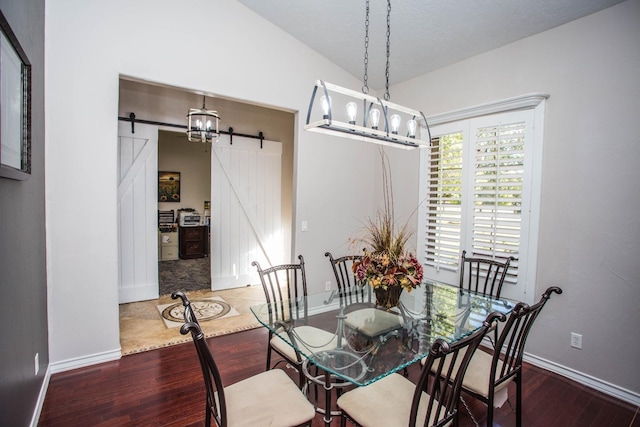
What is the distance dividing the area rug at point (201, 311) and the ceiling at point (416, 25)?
3.45m

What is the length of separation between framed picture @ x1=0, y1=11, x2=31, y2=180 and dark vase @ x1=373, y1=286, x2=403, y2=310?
214 cm

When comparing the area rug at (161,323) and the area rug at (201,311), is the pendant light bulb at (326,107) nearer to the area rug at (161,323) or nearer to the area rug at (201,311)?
the area rug at (161,323)

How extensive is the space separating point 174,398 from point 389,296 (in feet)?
5.69

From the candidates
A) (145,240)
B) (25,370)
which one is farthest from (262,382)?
(145,240)

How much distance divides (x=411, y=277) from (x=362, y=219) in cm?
238

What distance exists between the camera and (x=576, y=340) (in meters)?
2.66

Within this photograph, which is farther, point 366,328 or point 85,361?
point 85,361

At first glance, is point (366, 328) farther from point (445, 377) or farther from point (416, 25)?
point (416, 25)

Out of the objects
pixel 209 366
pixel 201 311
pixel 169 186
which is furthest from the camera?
pixel 169 186

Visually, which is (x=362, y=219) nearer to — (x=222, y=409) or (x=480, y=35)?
(x=480, y=35)

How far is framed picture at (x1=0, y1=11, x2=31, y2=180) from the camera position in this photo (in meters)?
1.44

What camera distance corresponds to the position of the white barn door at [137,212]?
4223 millimetres

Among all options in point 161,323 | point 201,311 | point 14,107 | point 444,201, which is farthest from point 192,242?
point 14,107

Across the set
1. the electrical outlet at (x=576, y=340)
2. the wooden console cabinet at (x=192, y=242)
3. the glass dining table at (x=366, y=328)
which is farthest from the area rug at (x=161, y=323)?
the electrical outlet at (x=576, y=340)
